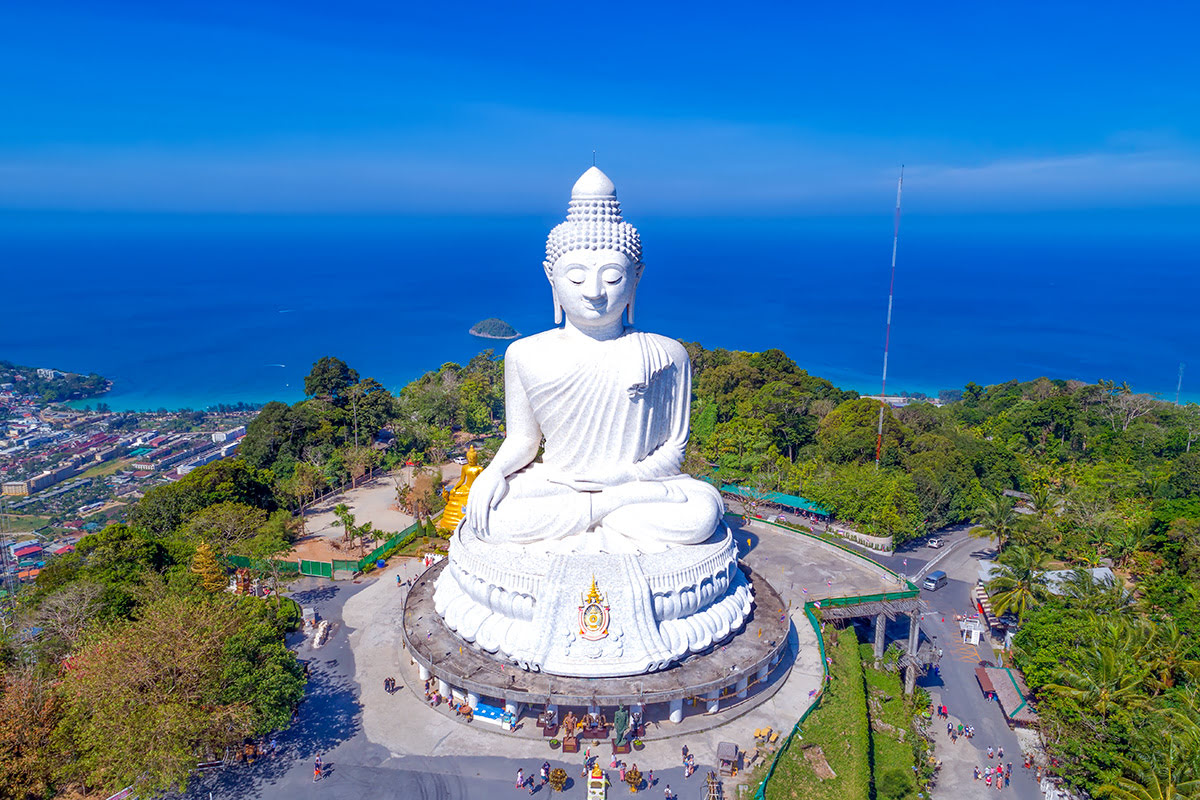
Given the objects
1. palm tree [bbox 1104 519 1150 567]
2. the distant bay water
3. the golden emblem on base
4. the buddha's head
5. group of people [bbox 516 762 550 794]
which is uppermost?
the buddha's head

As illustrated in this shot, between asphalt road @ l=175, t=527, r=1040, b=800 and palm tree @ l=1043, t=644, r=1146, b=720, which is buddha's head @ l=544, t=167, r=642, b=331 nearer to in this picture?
asphalt road @ l=175, t=527, r=1040, b=800

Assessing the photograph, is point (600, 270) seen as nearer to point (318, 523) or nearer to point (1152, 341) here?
point (318, 523)

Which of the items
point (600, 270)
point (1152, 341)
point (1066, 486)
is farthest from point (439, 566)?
point (1152, 341)

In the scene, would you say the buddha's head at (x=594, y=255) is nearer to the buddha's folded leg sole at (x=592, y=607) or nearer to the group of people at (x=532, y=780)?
the buddha's folded leg sole at (x=592, y=607)

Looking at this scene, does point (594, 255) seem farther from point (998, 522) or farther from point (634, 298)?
point (998, 522)

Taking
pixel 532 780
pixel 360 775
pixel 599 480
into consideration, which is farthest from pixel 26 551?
pixel 532 780

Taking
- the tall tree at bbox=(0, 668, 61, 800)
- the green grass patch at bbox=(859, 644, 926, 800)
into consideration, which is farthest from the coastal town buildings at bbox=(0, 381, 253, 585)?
the green grass patch at bbox=(859, 644, 926, 800)
